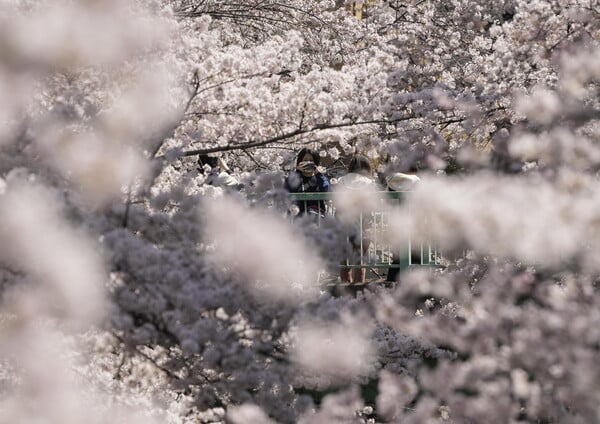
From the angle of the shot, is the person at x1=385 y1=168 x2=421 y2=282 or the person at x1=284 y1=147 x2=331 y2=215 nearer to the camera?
the person at x1=284 y1=147 x2=331 y2=215

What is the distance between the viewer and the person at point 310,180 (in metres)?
9.33

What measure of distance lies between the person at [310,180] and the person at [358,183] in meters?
0.33

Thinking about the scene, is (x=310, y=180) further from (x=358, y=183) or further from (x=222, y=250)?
(x=222, y=250)

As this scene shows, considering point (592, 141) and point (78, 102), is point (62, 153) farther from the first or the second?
point (592, 141)

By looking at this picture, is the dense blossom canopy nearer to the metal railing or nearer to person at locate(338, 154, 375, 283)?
person at locate(338, 154, 375, 283)

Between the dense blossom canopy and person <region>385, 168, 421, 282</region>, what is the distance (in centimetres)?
328

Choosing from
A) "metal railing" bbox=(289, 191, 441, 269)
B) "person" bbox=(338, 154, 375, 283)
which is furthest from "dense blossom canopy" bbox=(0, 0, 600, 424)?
"metal railing" bbox=(289, 191, 441, 269)

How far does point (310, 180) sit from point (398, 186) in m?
0.98

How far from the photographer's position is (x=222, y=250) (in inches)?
169

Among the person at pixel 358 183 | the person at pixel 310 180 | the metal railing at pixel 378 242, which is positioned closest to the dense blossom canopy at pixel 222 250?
the person at pixel 358 183

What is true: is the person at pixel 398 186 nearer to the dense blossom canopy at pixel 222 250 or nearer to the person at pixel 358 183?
the person at pixel 358 183

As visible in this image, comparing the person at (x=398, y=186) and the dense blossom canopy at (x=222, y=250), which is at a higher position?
the person at (x=398, y=186)

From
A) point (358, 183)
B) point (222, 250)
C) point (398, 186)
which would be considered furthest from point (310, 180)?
point (222, 250)

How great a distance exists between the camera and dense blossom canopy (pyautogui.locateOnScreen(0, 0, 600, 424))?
3.47 m
